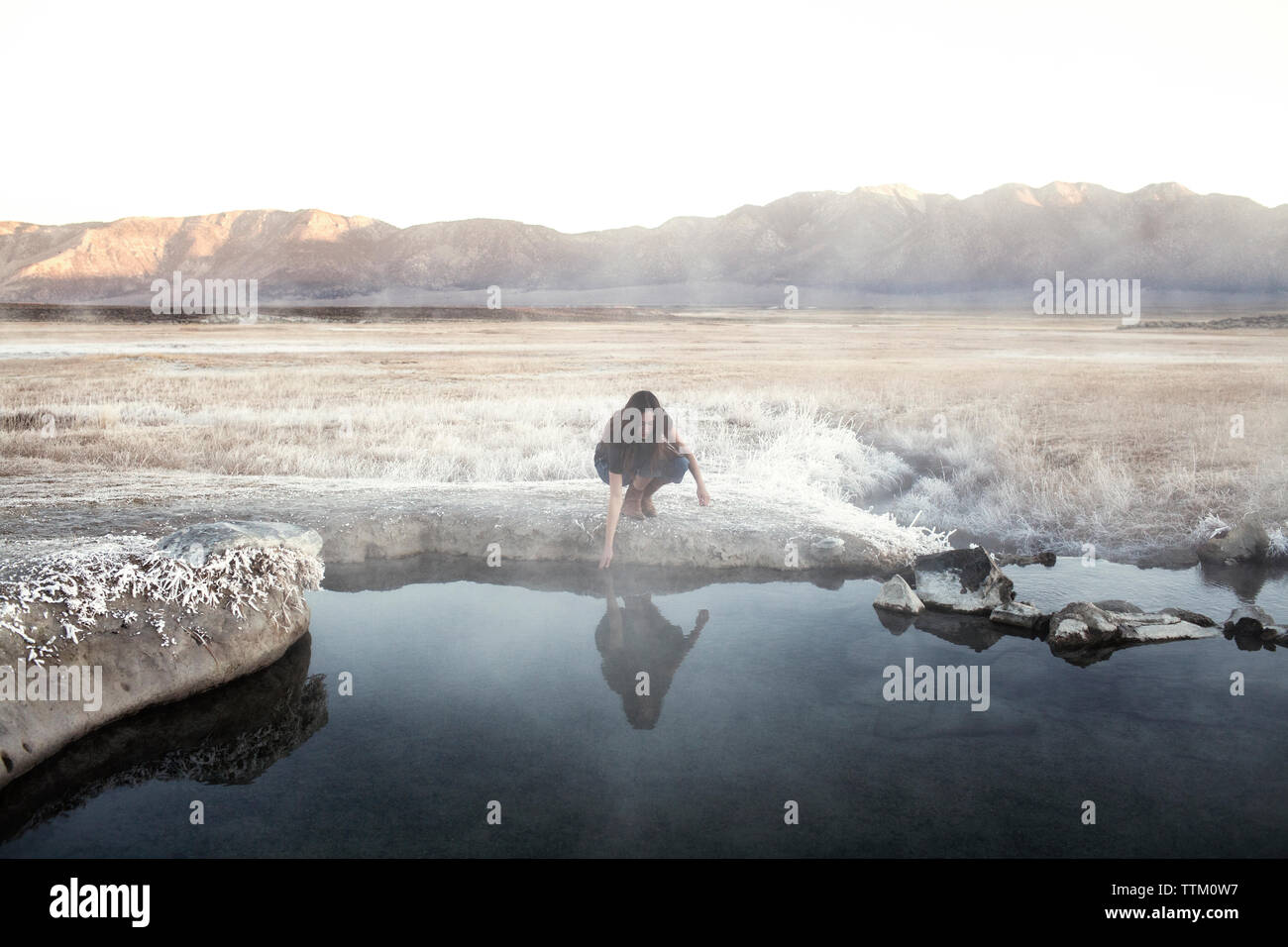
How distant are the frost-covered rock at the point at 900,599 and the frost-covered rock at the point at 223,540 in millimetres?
5425

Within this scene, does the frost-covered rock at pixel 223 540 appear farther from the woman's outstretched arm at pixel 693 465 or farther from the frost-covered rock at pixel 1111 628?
the frost-covered rock at pixel 1111 628

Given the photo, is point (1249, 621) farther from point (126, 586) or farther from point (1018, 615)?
point (126, 586)

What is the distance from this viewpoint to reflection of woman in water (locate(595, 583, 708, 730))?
20.4 feet

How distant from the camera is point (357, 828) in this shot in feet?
15.4

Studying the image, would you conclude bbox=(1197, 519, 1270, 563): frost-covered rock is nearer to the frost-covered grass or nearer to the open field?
the open field

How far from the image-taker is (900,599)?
318 inches

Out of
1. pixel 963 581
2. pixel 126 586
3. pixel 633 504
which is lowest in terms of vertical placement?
pixel 963 581

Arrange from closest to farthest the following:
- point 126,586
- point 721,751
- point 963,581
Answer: point 721,751, point 126,586, point 963,581

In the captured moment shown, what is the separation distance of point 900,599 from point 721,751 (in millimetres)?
3264

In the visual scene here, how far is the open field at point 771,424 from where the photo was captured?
42.3ft

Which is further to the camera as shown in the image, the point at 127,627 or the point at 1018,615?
the point at 1018,615

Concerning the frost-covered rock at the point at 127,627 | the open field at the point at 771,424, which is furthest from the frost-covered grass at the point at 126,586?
the open field at the point at 771,424

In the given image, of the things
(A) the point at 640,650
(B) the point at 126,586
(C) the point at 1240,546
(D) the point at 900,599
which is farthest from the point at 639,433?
(C) the point at 1240,546
